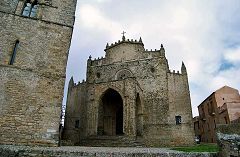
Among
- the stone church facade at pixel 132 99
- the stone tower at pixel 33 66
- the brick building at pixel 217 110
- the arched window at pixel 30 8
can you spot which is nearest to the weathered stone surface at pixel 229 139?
the stone tower at pixel 33 66

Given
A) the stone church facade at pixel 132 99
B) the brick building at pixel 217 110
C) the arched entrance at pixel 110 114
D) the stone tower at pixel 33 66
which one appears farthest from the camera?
the brick building at pixel 217 110

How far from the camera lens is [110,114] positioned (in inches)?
853

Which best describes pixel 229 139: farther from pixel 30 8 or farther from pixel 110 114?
pixel 110 114

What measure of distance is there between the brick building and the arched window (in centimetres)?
2365

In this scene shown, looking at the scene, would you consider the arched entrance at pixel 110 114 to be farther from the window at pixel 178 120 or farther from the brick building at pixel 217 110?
the brick building at pixel 217 110

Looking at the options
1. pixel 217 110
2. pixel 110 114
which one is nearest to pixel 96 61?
pixel 110 114

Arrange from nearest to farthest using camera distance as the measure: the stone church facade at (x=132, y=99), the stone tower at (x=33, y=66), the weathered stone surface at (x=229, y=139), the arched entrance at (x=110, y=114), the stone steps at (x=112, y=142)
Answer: the weathered stone surface at (x=229, y=139) < the stone tower at (x=33, y=66) < the stone steps at (x=112, y=142) < the stone church facade at (x=132, y=99) < the arched entrance at (x=110, y=114)

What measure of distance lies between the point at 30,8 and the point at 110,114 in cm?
1309

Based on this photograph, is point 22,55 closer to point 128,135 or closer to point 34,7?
point 34,7

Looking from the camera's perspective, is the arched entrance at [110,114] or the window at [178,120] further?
the window at [178,120]

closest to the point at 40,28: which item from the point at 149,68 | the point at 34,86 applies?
the point at 34,86

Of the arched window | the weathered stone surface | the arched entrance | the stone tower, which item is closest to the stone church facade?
the arched entrance

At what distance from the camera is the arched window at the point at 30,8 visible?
12.2 meters

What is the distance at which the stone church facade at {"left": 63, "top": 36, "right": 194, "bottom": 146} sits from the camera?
19.1 meters
